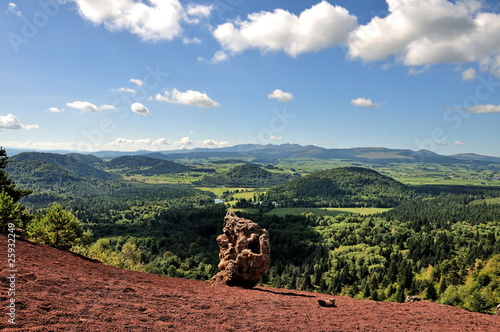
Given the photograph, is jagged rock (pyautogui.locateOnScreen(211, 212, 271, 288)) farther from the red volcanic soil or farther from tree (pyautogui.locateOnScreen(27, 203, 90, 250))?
tree (pyautogui.locateOnScreen(27, 203, 90, 250))

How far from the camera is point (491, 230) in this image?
138125 millimetres

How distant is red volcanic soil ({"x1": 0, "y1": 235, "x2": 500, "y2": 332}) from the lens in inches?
494

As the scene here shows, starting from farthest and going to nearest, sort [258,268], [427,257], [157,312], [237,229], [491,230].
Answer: [491,230] → [427,257] → [237,229] → [258,268] → [157,312]

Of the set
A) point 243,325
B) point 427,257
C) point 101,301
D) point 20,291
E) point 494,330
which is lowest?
point 427,257

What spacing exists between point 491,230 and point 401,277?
9614 cm

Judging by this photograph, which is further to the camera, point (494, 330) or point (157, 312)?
point (494, 330)

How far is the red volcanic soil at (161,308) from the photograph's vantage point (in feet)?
41.1

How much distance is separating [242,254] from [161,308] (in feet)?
37.3

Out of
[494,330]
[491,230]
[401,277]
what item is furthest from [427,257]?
[494,330]

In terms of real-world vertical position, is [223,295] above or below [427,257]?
above

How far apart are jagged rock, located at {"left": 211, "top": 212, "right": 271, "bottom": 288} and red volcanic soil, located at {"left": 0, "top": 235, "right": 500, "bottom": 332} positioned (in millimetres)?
2838

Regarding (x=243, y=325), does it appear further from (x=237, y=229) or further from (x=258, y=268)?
(x=237, y=229)

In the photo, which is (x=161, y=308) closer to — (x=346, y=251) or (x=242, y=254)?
(x=242, y=254)

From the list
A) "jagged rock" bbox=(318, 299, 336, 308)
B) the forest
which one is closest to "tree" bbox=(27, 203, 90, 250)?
the forest
